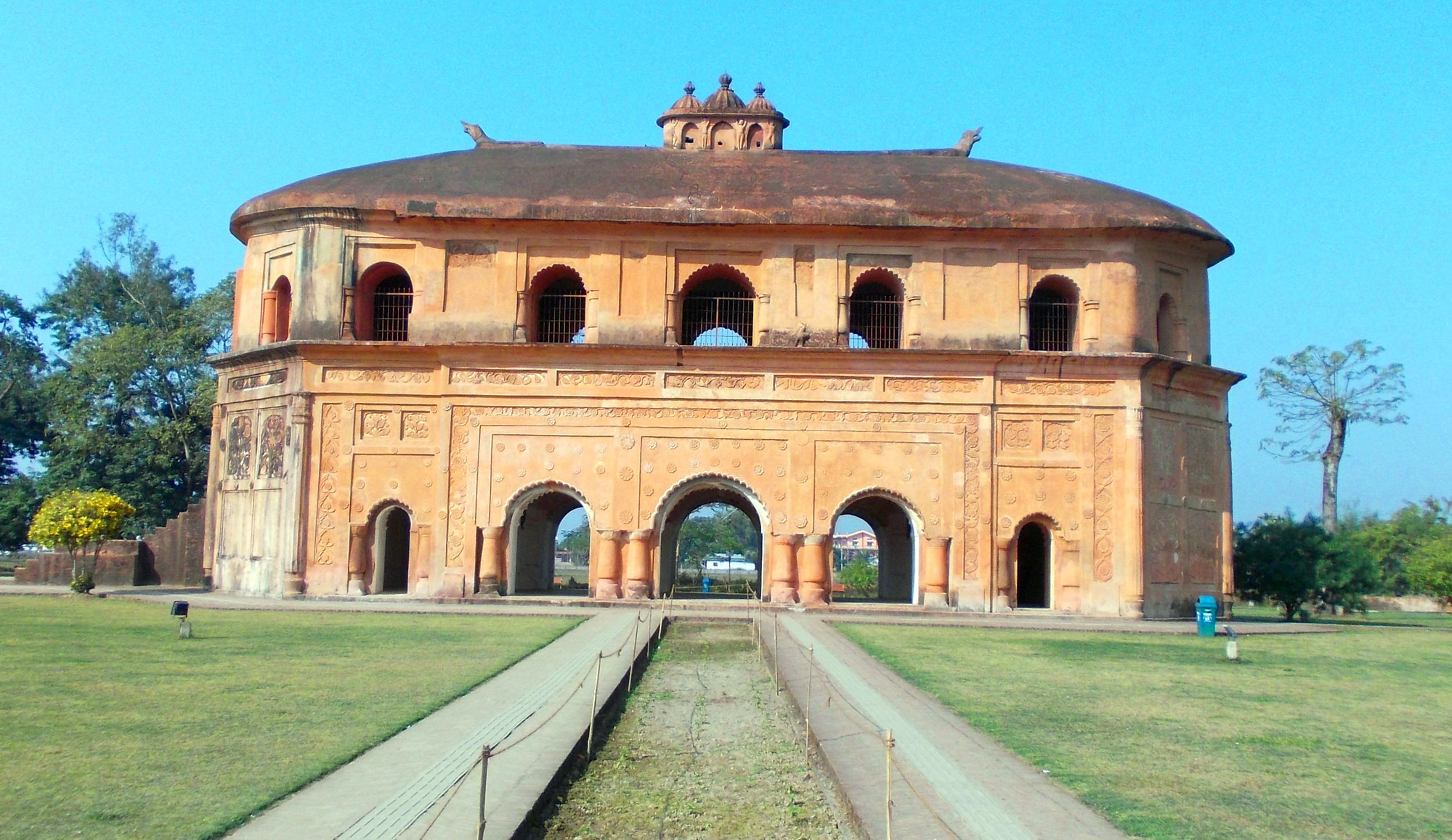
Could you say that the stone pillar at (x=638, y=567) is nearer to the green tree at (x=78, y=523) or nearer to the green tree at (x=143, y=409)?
the green tree at (x=78, y=523)

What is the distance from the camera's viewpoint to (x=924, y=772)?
7988mm

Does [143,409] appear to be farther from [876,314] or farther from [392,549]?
[876,314]

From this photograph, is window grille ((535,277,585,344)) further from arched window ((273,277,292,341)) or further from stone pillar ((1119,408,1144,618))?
stone pillar ((1119,408,1144,618))

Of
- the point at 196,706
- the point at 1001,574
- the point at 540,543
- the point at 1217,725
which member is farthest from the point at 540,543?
the point at 1217,725

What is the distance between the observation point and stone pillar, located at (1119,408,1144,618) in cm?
2270

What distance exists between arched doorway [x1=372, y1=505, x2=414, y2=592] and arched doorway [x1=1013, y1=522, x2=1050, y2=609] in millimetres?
12301

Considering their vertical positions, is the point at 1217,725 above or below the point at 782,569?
below

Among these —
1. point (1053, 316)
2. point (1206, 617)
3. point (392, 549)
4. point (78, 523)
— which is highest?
point (1053, 316)

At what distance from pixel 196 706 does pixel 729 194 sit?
1653cm

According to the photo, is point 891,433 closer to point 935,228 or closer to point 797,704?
A: point 935,228

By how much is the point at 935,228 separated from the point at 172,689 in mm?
16612

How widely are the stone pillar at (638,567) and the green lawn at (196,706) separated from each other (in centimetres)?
528

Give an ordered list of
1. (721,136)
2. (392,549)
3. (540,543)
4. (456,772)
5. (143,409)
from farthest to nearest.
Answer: (143,409)
(721,136)
(540,543)
(392,549)
(456,772)

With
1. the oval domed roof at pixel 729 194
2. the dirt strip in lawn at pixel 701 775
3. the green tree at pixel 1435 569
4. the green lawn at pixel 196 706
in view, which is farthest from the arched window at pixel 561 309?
the green tree at pixel 1435 569
